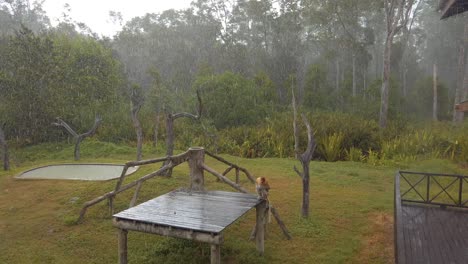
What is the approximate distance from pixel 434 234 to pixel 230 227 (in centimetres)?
300

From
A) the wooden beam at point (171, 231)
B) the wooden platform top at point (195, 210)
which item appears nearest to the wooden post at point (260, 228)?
the wooden platform top at point (195, 210)

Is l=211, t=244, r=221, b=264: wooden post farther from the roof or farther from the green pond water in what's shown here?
the roof

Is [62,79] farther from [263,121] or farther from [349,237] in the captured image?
[349,237]

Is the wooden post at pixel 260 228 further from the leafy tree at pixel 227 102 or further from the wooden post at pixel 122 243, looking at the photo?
the leafy tree at pixel 227 102

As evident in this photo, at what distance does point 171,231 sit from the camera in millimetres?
3809

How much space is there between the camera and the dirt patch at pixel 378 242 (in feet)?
15.6

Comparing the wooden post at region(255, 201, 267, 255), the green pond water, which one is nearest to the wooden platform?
the wooden post at region(255, 201, 267, 255)

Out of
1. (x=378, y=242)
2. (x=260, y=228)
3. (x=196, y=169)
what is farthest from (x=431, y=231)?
(x=196, y=169)

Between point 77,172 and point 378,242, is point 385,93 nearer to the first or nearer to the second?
point 378,242

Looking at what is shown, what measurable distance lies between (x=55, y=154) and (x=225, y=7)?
25021 mm

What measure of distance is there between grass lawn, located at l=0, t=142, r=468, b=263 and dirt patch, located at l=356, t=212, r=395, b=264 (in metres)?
0.01

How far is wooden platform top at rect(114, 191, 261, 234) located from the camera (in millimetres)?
3870

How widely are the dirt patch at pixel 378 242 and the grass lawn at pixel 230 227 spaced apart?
0.04ft

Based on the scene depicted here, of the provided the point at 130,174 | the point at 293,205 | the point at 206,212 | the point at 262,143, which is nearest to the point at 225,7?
the point at 262,143
